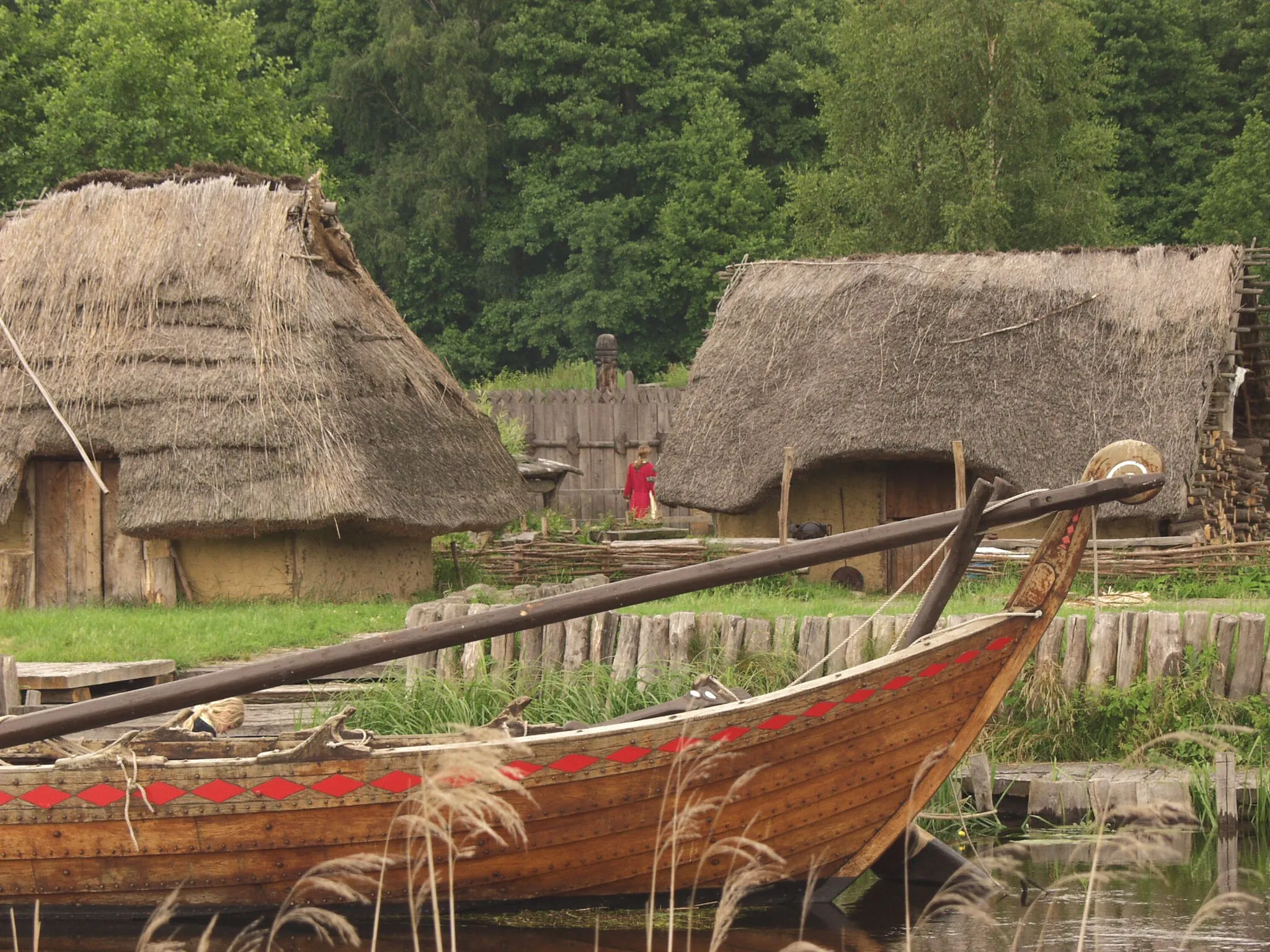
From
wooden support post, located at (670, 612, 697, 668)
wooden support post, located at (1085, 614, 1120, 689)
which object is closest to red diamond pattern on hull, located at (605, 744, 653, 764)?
wooden support post, located at (670, 612, 697, 668)

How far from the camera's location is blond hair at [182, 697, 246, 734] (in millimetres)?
7980

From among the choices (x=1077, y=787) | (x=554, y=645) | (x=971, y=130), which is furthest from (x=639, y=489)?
(x=1077, y=787)

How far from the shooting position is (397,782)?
6734 mm

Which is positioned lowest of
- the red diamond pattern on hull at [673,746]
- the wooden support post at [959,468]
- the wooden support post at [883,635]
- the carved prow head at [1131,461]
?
the red diamond pattern on hull at [673,746]

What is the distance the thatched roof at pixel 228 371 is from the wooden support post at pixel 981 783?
6963 millimetres

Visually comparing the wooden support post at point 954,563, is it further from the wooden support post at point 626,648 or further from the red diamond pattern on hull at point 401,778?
the wooden support post at point 626,648

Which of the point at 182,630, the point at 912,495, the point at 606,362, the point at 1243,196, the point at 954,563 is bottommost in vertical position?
the point at 182,630

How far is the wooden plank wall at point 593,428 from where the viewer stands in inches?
1006

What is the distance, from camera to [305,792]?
6.79 meters

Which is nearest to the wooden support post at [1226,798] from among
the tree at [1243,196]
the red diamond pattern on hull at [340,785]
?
the red diamond pattern on hull at [340,785]

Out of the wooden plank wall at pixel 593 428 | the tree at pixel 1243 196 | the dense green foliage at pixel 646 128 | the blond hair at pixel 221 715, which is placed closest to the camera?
the blond hair at pixel 221 715

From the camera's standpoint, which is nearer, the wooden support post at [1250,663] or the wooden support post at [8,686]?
the wooden support post at [8,686]

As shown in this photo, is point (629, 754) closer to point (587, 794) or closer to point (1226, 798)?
point (587, 794)

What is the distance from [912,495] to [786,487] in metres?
1.99
